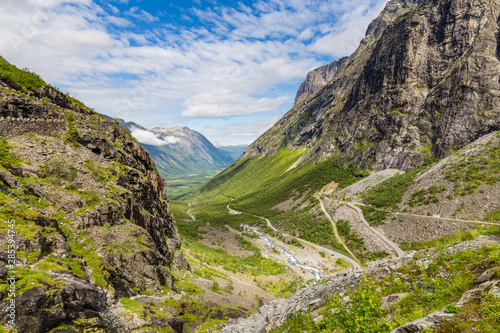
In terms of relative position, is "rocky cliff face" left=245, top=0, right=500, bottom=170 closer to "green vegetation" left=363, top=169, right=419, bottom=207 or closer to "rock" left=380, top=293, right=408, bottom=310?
"green vegetation" left=363, top=169, right=419, bottom=207

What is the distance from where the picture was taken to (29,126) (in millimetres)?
22438

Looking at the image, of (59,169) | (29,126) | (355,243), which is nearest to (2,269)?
(59,169)

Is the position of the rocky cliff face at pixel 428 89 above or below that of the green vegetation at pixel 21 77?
above

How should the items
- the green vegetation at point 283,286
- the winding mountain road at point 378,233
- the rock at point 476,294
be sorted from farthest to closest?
1. the winding mountain road at point 378,233
2. the green vegetation at point 283,286
3. the rock at point 476,294

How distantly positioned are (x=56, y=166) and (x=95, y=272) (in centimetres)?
1154

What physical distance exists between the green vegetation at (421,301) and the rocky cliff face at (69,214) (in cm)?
1193

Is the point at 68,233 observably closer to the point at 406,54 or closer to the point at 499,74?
the point at 499,74

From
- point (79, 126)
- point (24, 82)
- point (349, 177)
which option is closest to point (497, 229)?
point (79, 126)

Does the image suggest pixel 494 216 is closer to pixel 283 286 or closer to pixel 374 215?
pixel 374 215

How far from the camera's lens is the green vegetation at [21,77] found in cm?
2427

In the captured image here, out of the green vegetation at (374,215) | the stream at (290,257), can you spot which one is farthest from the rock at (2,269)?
the green vegetation at (374,215)

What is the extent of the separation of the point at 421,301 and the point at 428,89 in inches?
4672

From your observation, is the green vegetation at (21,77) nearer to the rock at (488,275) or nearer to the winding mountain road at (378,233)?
the rock at (488,275)

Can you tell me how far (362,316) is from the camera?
305 inches
